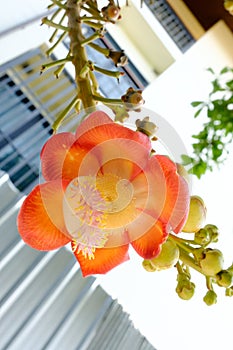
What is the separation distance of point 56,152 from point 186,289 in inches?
→ 5.5

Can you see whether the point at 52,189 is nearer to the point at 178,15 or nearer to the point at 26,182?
the point at 26,182

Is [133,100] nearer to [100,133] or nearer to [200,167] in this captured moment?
[100,133]

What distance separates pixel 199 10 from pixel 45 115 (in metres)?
1.82

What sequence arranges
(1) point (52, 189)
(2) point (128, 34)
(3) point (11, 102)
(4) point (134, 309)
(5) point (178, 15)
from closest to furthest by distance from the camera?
(1) point (52, 189), (4) point (134, 309), (3) point (11, 102), (2) point (128, 34), (5) point (178, 15)

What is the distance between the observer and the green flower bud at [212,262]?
0.28 m

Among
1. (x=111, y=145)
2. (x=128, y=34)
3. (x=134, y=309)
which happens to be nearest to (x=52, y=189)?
(x=111, y=145)

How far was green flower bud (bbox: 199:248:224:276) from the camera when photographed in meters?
0.28

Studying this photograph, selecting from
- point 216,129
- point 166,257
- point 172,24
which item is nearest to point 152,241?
point 166,257

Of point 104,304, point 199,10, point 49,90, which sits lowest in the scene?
point 104,304

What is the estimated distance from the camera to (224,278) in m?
0.28

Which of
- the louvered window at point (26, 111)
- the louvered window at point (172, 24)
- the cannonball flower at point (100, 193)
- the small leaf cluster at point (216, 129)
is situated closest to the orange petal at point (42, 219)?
the cannonball flower at point (100, 193)

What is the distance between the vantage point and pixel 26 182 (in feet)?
2.55

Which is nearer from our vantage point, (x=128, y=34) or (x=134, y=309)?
(x=134, y=309)

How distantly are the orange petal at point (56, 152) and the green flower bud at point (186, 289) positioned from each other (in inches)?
5.0
